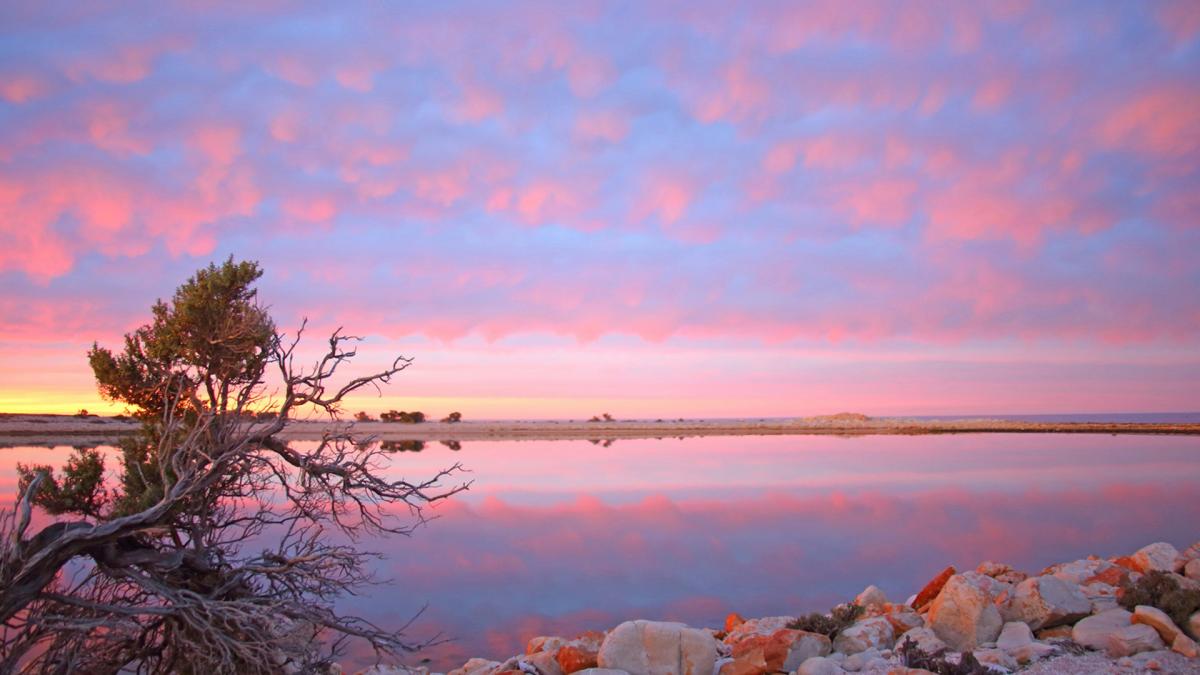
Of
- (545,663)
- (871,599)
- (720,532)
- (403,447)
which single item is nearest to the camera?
(545,663)

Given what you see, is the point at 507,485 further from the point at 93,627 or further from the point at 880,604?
the point at 93,627

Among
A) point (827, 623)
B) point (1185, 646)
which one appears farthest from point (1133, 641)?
point (827, 623)

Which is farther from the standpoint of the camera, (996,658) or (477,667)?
(477,667)

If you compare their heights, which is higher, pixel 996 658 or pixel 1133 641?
pixel 1133 641

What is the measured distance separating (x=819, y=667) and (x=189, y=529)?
23.6ft

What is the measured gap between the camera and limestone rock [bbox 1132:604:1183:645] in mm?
9266

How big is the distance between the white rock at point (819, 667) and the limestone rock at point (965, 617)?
204 cm

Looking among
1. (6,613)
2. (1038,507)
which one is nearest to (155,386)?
(6,613)

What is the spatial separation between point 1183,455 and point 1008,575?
1644 inches

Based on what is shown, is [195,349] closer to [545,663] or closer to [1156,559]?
[545,663]

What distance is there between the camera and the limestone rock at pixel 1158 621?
30.4 ft

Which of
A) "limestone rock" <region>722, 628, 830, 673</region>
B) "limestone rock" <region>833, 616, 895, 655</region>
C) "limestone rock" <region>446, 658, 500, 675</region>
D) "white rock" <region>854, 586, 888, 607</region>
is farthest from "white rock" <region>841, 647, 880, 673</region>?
"limestone rock" <region>446, 658, 500, 675</region>

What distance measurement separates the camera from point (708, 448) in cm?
5412

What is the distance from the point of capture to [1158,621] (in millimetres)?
9422
